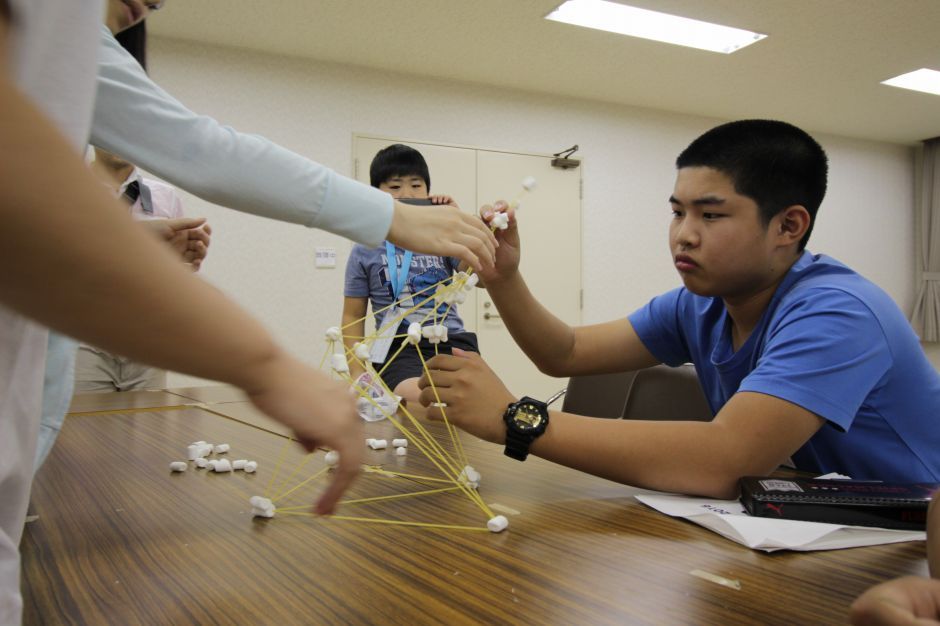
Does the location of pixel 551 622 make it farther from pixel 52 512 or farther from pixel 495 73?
pixel 495 73

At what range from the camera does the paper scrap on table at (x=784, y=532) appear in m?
0.79

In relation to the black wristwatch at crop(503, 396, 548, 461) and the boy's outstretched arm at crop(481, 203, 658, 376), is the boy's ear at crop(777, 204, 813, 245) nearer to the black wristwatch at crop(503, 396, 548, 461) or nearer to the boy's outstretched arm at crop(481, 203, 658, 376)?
the boy's outstretched arm at crop(481, 203, 658, 376)

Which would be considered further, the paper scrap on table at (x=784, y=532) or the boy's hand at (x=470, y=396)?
the boy's hand at (x=470, y=396)

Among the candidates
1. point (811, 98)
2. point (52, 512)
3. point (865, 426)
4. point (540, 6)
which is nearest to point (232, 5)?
point (540, 6)

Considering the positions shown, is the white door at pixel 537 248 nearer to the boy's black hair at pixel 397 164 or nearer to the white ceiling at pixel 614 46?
the white ceiling at pixel 614 46

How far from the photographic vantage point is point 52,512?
3.05 feet

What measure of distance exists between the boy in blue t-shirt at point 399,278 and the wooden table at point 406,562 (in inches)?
41.6

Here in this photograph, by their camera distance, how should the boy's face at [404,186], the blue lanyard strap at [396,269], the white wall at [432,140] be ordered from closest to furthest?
the blue lanyard strap at [396,269], the boy's face at [404,186], the white wall at [432,140]

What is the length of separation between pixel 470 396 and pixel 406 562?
397 mm

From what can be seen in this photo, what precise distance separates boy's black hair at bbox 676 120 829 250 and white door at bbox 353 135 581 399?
378cm

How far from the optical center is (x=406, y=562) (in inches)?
28.9

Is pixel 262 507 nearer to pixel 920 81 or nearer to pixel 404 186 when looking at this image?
pixel 404 186

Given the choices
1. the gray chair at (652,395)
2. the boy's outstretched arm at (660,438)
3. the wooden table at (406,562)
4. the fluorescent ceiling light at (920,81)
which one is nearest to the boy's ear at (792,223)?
the boy's outstretched arm at (660,438)

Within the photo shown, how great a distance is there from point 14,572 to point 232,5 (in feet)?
13.7
